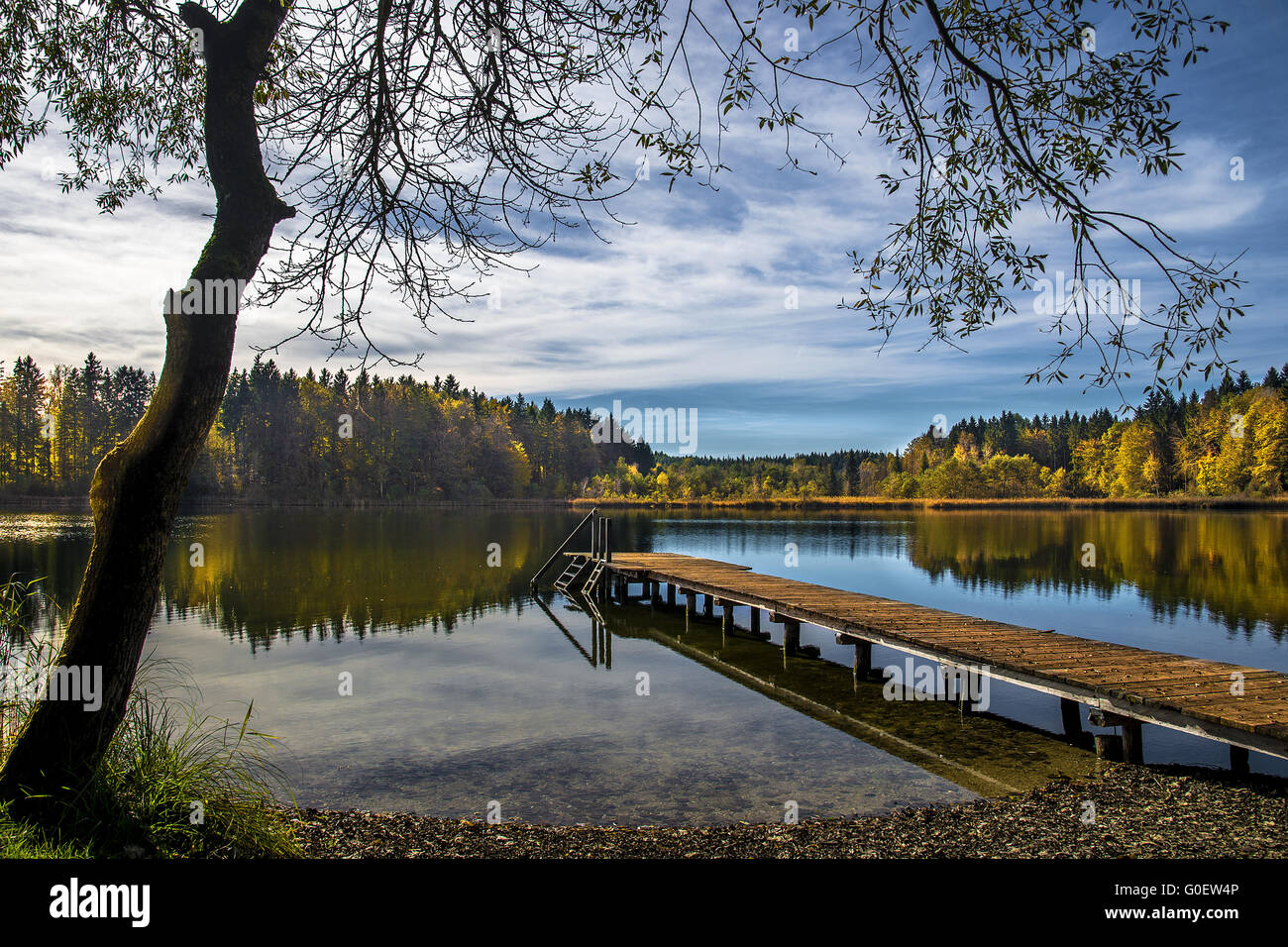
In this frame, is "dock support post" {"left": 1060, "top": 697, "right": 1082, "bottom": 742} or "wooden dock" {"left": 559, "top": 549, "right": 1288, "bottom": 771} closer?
"wooden dock" {"left": 559, "top": 549, "right": 1288, "bottom": 771}

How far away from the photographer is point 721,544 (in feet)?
158

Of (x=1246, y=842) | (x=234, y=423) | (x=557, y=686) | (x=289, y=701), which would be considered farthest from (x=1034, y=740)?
(x=234, y=423)

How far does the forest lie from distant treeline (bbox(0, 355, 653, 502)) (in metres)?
0.19

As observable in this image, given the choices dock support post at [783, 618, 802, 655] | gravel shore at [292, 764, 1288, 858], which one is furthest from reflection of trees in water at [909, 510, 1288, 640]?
gravel shore at [292, 764, 1288, 858]

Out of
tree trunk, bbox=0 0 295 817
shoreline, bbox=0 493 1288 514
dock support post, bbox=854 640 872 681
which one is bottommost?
dock support post, bbox=854 640 872 681

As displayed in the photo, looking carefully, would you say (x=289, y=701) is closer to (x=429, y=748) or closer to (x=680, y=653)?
(x=429, y=748)

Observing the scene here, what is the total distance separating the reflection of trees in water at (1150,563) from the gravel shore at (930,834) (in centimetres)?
1551

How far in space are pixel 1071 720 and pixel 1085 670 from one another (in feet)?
4.60

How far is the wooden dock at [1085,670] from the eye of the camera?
826 centimetres

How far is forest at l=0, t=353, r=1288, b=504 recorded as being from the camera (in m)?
84.9

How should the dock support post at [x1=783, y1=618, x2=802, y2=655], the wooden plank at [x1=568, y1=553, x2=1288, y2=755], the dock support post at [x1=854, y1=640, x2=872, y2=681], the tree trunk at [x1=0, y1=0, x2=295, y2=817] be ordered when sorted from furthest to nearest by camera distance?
the dock support post at [x1=783, y1=618, x2=802, y2=655], the dock support post at [x1=854, y1=640, x2=872, y2=681], the wooden plank at [x1=568, y1=553, x2=1288, y2=755], the tree trunk at [x1=0, y1=0, x2=295, y2=817]

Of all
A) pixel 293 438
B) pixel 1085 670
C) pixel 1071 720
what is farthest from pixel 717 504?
pixel 1085 670

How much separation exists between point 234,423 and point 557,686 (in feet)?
325

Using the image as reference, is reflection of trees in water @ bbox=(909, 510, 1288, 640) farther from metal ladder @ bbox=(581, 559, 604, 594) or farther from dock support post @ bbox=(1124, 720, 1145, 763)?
metal ladder @ bbox=(581, 559, 604, 594)
